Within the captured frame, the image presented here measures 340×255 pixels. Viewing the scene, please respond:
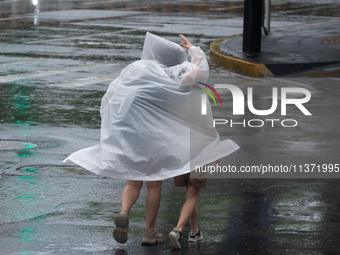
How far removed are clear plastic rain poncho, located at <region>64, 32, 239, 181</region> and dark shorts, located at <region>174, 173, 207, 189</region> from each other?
5.6 inches

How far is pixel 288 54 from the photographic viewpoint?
15.1 meters

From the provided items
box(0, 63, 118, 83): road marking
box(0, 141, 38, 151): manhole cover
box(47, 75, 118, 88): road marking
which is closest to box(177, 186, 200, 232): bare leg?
box(0, 141, 38, 151): manhole cover

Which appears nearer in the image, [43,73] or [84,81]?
[84,81]

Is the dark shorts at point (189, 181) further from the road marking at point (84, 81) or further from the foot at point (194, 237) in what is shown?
the road marking at point (84, 81)

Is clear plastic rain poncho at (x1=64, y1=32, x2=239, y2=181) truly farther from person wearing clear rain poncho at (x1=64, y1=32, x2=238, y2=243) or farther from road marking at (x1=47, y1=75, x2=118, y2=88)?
road marking at (x1=47, y1=75, x2=118, y2=88)

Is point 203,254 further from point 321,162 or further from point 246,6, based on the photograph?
point 246,6

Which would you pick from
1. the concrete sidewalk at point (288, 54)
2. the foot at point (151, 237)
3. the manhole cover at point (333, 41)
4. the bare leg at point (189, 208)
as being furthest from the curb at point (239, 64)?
the foot at point (151, 237)

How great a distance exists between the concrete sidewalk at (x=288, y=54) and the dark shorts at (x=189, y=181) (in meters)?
8.78

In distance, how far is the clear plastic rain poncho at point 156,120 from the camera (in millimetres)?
4715

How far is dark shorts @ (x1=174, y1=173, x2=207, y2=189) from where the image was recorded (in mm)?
4883

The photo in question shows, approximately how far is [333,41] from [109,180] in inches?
491

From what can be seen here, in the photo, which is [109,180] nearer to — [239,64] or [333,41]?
[239,64]

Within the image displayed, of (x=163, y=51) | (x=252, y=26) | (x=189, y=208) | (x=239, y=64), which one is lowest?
(x=189, y=208)

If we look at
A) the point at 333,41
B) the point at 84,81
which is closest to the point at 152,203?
the point at 84,81
